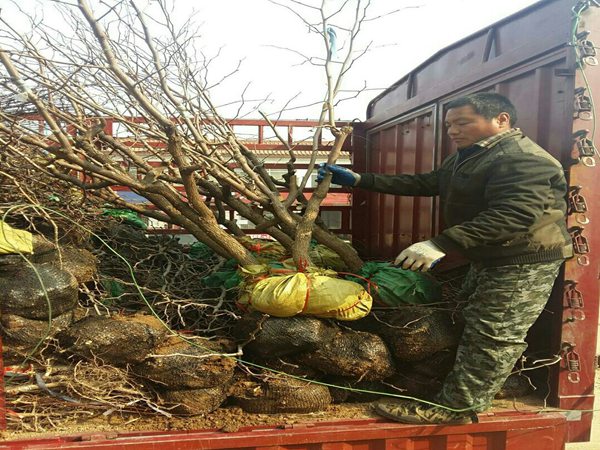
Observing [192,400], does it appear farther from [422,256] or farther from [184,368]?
[422,256]

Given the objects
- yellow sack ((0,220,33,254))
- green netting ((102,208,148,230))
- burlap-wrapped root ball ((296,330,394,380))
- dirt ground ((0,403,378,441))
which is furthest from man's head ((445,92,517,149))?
green netting ((102,208,148,230))

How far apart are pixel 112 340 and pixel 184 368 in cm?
35

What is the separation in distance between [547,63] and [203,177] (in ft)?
7.23

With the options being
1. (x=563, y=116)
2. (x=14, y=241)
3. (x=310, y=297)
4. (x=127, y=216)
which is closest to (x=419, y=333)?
(x=310, y=297)

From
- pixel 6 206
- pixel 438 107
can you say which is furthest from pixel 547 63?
pixel 6 206

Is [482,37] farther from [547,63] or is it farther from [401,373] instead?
[401,373]

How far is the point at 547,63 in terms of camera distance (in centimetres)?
226

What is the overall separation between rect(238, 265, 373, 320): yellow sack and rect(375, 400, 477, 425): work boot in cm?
47

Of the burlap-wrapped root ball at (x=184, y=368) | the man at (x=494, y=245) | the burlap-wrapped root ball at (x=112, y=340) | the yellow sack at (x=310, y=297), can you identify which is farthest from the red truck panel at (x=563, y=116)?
the burlap-wrapped root ball at (x=112, y=340)

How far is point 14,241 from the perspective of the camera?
2.21 metres

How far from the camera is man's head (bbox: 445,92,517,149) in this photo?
2.27 m

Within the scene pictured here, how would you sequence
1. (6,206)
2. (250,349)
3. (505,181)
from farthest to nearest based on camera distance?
(6,206)
(250,349)
(505,181)

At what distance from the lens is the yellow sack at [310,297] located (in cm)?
225

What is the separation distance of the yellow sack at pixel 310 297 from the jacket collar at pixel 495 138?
0.93 metres
